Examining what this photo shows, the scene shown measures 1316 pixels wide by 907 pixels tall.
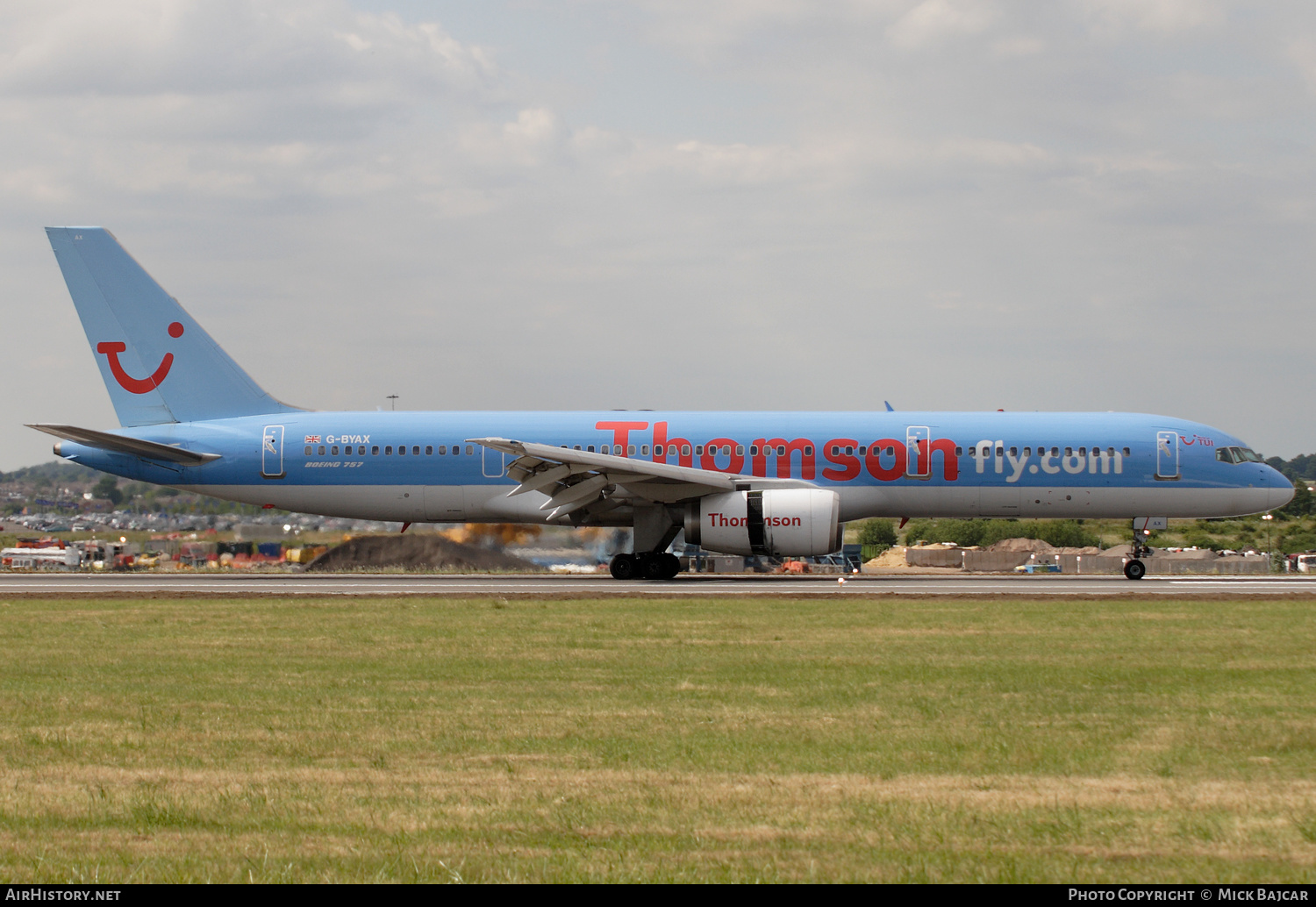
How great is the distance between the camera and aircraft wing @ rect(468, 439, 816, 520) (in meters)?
26.3

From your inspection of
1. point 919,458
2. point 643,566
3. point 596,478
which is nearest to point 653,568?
point 643,566

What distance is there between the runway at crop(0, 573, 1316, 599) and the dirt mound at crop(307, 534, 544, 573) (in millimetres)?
1373

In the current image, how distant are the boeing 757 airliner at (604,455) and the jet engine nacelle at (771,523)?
0.09 metres

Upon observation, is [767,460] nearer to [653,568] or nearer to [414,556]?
[653,568]

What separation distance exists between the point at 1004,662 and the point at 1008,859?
7.51 metres

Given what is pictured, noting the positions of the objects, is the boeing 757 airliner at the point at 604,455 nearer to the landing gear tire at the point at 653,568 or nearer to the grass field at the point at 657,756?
the landing gear tire at the point at 653,568

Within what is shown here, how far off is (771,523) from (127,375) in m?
16.4

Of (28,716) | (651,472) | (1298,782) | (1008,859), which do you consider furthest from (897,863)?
(651,472)

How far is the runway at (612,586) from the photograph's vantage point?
77.4 feet

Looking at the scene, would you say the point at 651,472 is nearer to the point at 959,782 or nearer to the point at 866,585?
the point at 866,585

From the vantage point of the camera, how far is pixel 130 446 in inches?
1163

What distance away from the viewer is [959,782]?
7.59 metres

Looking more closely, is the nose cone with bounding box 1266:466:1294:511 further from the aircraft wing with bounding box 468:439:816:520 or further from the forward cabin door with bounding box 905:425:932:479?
the aircraft wing with bounding box 468:439:816:520

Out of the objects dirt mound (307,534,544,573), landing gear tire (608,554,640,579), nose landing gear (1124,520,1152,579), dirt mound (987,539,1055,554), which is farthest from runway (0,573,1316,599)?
dirt mound (987,539,1055,554)
